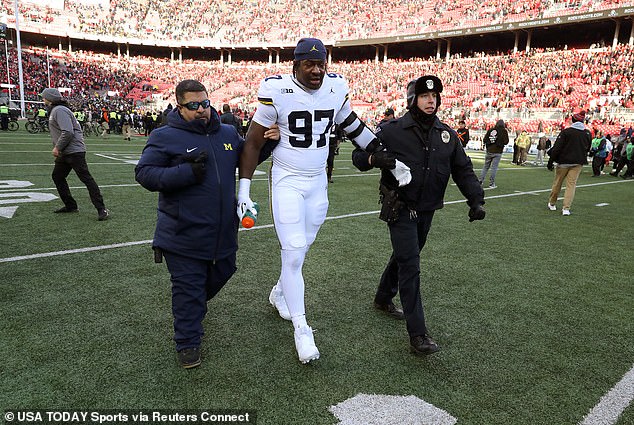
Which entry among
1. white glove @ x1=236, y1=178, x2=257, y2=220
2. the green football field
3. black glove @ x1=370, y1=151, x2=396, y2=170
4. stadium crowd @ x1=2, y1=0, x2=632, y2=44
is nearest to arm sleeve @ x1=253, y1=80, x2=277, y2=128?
white glove @ x1=236, y1=178, x2=257, y2=220

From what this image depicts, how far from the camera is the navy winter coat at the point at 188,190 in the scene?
2.76 meters

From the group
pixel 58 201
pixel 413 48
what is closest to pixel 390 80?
pixel 413 48

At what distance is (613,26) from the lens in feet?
128

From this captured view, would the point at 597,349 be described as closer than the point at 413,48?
Yes

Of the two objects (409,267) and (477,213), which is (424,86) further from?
(409,267)

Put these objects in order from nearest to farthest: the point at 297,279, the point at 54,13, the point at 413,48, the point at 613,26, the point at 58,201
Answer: the point at 297,279 < the point at 58,201 < the point at 613,26 < the point at 413,48 < the point at 54,13

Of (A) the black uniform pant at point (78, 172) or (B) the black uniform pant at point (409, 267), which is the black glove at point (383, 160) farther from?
(A) the black uniform pant at point (78, 172)

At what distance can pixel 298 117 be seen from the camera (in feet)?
9.50

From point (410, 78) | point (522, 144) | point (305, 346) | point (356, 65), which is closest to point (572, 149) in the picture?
point (305, 346)

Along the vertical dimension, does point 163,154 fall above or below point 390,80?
below

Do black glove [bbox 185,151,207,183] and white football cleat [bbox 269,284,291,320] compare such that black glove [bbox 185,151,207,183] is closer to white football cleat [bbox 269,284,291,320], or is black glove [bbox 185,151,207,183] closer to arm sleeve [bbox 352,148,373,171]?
arm sleeve [bbox 352,148,373,171]

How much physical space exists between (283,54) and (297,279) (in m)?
59.3

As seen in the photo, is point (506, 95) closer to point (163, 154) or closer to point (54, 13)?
point (163, 154)

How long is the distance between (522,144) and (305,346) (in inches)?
729
